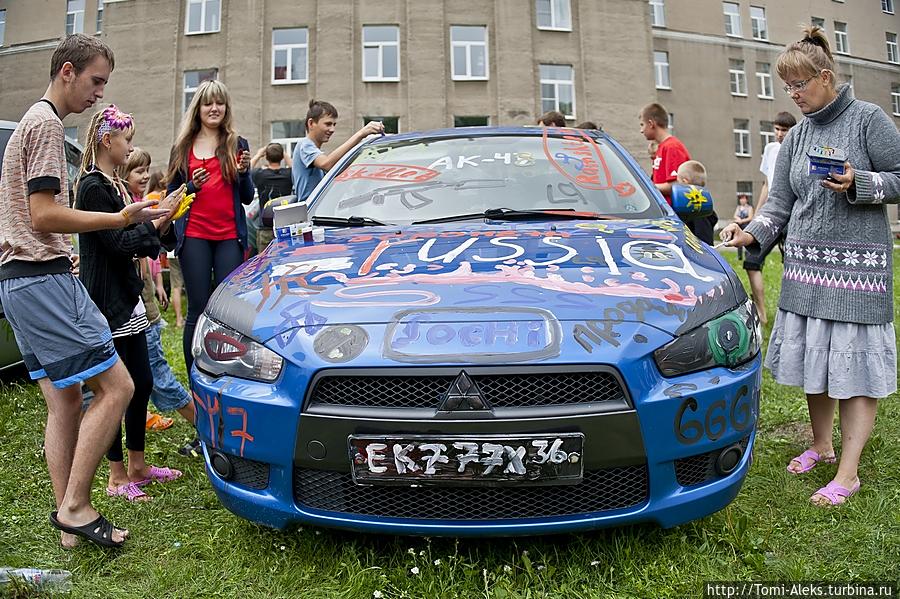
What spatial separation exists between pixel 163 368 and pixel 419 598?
2.03m

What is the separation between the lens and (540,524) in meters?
1.98

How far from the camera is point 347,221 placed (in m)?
3.03

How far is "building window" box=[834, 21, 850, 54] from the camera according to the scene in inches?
1351

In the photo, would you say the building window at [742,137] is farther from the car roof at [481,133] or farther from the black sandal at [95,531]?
the black sandal at [95,531]

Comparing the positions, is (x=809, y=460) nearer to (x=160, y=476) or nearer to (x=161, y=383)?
(x=160, y=476)

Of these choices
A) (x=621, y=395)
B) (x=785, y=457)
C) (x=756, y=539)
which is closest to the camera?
(x=621, y=395)

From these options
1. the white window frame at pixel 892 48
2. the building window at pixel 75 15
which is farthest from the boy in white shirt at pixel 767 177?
the white window frame at pixel 892 48

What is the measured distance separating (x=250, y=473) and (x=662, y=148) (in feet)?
15.0

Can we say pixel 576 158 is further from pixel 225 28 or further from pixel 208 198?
pixel 225 28

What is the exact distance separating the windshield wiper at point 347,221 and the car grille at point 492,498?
1245 mm

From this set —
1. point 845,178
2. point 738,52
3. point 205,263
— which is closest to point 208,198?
point 205,263

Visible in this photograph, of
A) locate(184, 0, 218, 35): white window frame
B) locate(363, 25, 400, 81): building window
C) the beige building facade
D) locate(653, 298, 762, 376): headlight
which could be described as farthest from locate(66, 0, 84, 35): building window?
locate(653, 298, 762, 376): headlight

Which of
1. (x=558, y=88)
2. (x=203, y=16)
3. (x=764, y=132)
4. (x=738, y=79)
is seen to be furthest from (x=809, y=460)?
(x=764, y=132)

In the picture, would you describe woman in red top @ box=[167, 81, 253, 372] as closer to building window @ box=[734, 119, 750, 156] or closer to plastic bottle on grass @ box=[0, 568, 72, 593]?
plastic bottle on grass @ box=[0, 568, 72, 593]
